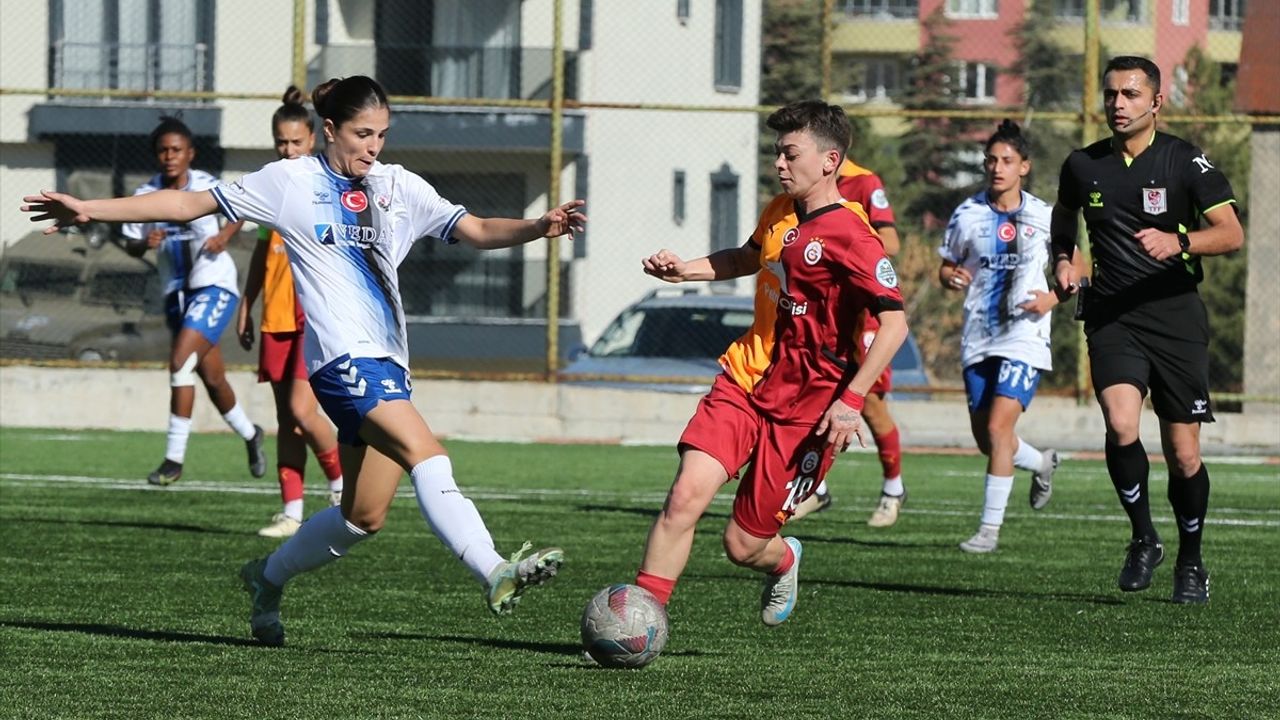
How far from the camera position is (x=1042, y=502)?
11688mm

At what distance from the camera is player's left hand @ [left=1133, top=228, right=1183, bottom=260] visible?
24.1ft

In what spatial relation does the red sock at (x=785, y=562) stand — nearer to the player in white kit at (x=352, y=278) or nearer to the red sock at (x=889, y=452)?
the player in white kit at (x=352, y=278)

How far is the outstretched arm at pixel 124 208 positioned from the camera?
6.20 metres

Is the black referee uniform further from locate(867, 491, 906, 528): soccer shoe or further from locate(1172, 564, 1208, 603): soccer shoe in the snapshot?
Result: locate(867, 491, 906, 528): soccer shoe

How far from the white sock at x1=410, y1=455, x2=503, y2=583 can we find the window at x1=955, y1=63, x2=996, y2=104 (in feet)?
86.3

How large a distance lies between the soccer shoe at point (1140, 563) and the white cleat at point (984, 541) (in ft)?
6.67

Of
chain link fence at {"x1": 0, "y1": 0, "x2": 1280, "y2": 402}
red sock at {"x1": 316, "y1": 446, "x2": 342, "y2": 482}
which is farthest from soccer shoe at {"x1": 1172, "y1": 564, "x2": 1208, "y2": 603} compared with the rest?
chain link fence at {"x1": 0, "y1": 0, "x2": 1280, "y2": 402}

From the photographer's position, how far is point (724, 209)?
23.0 meters

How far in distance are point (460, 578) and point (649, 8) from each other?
676 inches

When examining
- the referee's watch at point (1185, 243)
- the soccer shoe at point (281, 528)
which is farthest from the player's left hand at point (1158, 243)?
the soccer shoe at point (281, 528)

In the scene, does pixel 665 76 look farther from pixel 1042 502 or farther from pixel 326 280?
pixel 326 280

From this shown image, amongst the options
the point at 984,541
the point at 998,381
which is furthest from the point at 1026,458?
the point at 984,541

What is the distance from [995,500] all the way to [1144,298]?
2412 mm

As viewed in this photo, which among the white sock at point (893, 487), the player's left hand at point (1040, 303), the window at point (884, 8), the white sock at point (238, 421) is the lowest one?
the white sock at point (893, 487)
